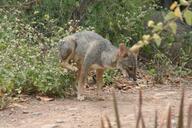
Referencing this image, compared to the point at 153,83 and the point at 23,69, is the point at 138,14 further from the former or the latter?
the point at 23,69

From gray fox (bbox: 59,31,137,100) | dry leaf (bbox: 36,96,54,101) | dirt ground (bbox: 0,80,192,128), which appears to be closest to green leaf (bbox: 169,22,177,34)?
dirt ground (bbox: 0,80,192,128)

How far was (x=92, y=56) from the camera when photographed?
27.5ft

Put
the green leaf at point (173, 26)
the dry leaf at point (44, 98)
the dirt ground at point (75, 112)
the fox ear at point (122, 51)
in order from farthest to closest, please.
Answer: the dry leaf at point (44, 98), the fox ear at point (122, 51), the dirt ground at point (75, 112), the green leaf at point (173, 26)

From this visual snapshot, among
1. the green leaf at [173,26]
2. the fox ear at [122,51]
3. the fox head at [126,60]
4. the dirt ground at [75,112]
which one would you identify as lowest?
the dirt ground at [75,112]

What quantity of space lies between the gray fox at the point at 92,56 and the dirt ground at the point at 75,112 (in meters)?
0.45

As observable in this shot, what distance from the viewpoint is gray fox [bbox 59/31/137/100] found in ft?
27.2

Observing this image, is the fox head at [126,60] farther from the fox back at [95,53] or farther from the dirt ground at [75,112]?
the dirt ground at [75,112]

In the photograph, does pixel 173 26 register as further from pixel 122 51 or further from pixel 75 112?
pixel 122 51

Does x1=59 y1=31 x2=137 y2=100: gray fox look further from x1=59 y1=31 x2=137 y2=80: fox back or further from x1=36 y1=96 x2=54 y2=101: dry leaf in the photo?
x1=36 y1=96 x2=54 y2=101: dry leaf

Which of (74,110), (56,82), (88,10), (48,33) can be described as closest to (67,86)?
(56,82)

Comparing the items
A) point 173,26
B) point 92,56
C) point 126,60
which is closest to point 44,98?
point 92,56

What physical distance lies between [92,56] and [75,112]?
1107 millimetres

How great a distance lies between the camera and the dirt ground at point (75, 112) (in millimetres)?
6949

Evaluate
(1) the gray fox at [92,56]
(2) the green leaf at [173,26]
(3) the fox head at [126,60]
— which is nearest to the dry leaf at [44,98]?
(1) the gray fox at [92,56]
